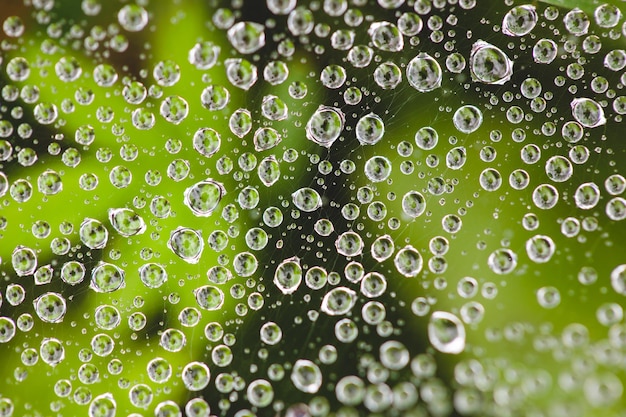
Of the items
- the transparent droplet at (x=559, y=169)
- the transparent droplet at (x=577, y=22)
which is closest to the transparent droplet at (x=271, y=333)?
the transparent droplet at (x=559, y=169)

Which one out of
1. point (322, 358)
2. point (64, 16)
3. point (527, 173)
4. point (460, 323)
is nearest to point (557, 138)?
point (527, 173)

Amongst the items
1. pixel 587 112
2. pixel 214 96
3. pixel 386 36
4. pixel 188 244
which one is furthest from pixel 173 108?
pixel 587 112

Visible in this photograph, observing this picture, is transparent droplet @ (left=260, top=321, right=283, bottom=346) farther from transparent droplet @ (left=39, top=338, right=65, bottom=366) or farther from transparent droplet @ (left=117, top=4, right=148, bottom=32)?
transparent droplet @ (left=117, top=4, right=148, bottom=32)

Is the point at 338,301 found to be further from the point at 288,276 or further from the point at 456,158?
the point at 456,158

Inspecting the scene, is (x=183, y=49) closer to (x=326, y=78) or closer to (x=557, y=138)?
(x=326, y=78)

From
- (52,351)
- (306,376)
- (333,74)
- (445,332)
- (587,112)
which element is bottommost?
(52,351)

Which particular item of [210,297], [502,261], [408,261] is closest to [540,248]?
[502,261]

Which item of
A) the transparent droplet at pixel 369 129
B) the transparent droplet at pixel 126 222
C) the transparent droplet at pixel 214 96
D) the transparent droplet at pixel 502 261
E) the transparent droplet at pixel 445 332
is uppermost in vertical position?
the transparent droplet at pixel 369 129

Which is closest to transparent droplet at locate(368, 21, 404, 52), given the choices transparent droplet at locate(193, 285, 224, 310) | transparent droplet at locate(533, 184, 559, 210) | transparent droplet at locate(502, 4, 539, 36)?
transparent droplet at locate(502, 4, 539, 36)

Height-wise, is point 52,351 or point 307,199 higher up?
point 307,199

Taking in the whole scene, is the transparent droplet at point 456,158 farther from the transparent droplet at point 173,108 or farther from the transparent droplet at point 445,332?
Answer: the transparent droplet at point 173,108

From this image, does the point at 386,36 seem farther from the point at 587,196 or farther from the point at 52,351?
the point at 52,351
